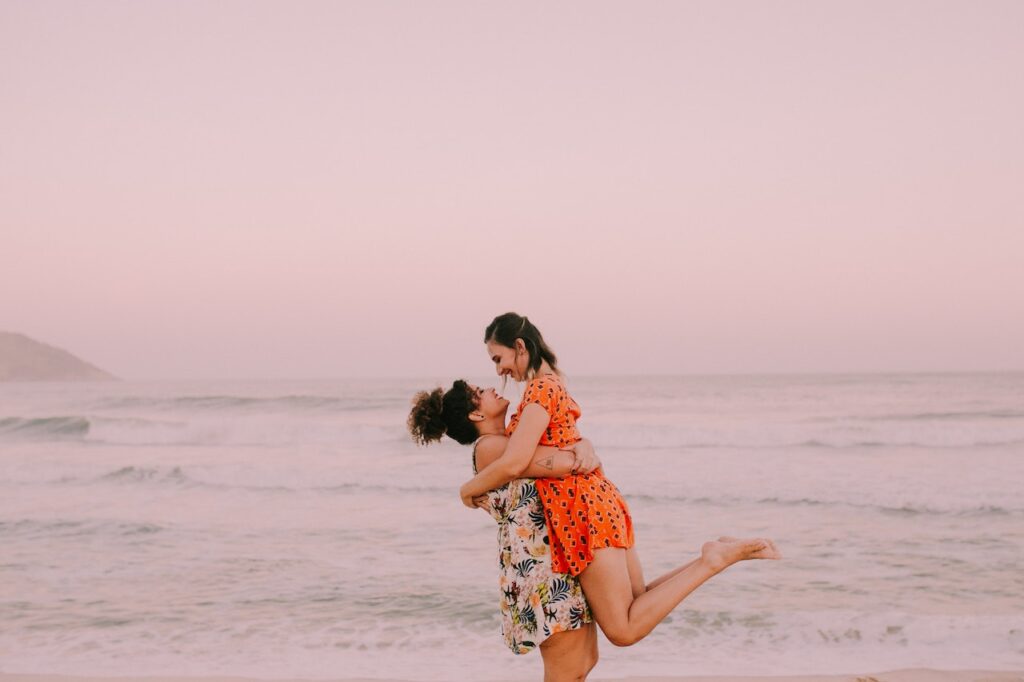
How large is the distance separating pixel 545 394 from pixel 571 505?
459mm

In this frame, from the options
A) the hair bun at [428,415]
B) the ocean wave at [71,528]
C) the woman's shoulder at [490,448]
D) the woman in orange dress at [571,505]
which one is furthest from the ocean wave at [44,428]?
the woman in orange dress at [571,505]

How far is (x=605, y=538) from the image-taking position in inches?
135

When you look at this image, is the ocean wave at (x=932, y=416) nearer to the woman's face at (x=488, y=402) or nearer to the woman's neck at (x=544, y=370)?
the woman's neck at (x=544, y=370)

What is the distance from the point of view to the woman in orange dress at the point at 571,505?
3.42 metres

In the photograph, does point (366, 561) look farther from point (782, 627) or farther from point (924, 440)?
point (924, 440)

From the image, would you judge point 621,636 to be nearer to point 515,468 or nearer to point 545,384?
point 515,468

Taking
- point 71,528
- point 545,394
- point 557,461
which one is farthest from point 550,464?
point 71,528

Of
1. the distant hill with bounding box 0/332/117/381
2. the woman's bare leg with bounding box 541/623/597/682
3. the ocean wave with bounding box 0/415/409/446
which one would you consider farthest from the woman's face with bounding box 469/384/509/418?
the distant hill with bounding box 0/332/117/381

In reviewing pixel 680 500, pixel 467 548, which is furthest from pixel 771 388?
pixel 467 548

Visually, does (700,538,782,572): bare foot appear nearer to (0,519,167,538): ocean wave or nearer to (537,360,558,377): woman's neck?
(537,360,558,377): woman's neck

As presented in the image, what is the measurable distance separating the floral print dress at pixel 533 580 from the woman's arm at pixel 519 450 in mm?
133

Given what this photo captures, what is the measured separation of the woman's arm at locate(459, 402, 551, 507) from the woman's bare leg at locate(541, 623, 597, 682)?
0.71 m

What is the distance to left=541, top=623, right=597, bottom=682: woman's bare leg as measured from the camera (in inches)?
140

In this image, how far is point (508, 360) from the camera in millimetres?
3600
